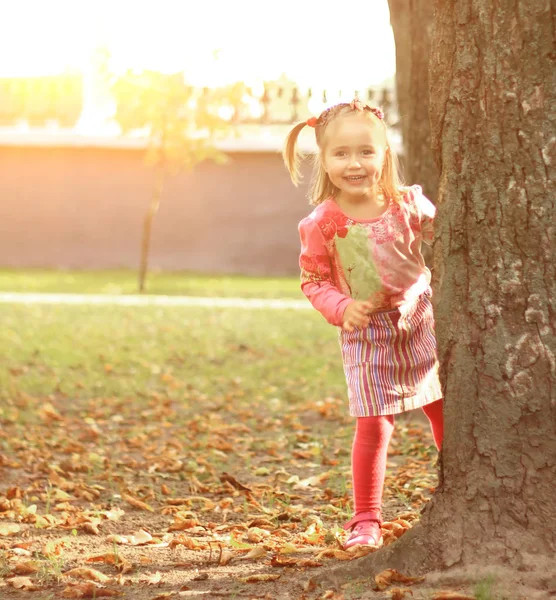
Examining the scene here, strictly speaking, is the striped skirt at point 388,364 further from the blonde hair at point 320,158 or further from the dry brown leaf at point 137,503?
the dry brown leaf at point 137,503

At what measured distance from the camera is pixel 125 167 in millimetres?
19172

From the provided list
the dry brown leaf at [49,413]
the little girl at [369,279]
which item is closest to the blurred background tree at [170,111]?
the dry brown leaf at [49,413]

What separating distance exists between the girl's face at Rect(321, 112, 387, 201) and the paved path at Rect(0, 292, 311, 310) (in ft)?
28.6

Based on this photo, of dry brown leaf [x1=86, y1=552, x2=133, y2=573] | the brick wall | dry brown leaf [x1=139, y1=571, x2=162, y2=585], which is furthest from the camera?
the brick wall

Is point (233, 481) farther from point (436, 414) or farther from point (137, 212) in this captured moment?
point (137, 212)

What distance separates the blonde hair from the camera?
3.45 metres

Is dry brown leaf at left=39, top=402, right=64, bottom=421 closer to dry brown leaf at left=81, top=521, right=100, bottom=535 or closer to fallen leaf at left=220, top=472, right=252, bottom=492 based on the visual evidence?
fallen leaf at left=220, top=472, right=252, bottom=492

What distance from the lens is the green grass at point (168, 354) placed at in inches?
297

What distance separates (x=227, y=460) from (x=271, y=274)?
13.7 metres

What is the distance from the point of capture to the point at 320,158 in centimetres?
352

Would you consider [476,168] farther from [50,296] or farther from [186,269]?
[186,269]

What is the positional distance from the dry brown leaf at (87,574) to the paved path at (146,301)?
8994 mm

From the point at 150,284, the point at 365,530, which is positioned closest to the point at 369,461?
the point at 365,530

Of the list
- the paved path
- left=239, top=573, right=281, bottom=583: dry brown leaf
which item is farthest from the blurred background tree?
left=239, top=573, right=281, bottom=583: dry brown leaf
